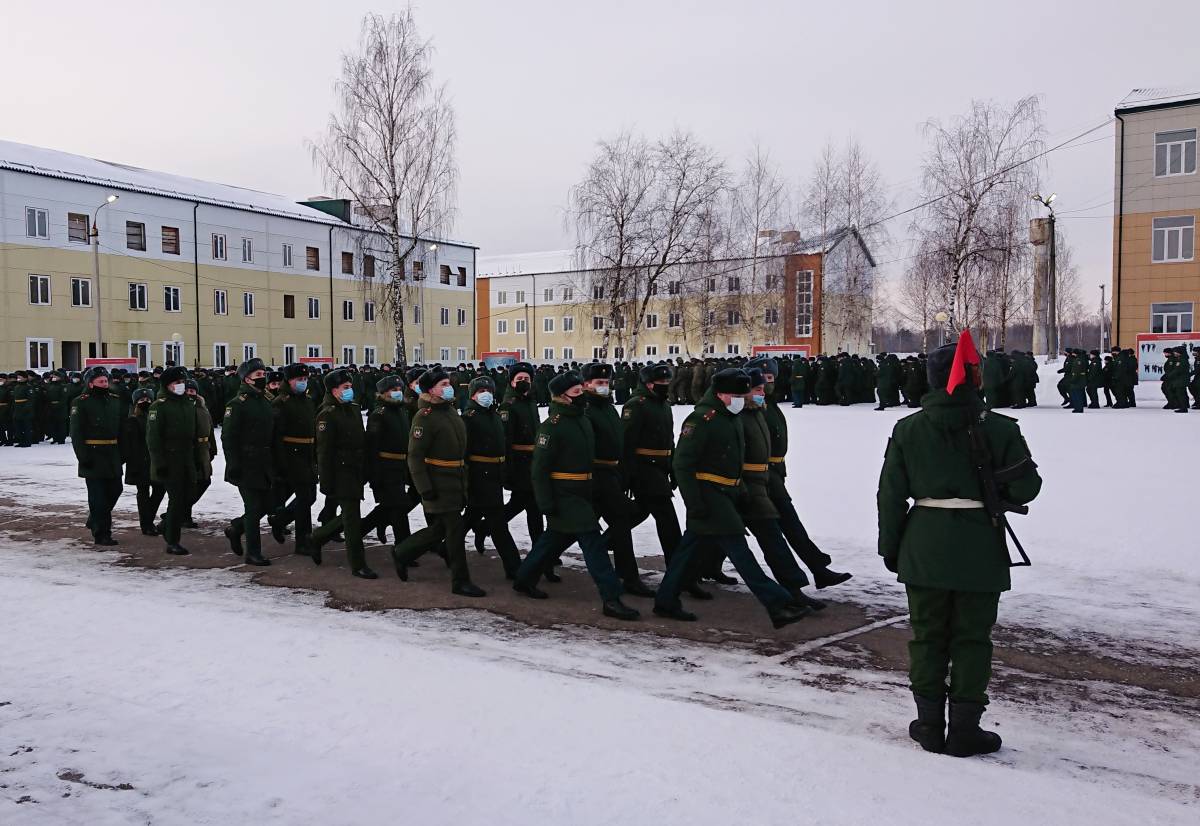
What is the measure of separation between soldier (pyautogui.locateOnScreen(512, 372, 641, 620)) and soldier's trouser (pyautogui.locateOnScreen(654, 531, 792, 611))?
0.31 meters

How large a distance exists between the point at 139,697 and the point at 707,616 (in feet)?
12.4

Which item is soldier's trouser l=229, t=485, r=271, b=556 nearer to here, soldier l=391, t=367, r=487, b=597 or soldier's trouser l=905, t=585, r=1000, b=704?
soldier l=391, t=367, r=487, b=597

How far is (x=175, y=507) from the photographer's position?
9.45 meters

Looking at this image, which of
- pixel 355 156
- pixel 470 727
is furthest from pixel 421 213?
pixel 470 727

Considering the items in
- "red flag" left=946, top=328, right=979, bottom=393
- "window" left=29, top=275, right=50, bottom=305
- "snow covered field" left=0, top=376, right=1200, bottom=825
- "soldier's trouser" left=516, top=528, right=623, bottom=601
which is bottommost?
"snow covered field" left=0, top=376, right=1200, bottom=825

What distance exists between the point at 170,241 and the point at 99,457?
116ft

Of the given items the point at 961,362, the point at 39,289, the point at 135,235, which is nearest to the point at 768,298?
the point at 135,235

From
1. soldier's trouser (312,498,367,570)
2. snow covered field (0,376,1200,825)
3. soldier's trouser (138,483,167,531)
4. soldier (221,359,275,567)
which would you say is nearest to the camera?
snow covered field (0,376,1200,825)

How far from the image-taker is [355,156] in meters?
34.3

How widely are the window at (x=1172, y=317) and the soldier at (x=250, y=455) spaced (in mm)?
34039

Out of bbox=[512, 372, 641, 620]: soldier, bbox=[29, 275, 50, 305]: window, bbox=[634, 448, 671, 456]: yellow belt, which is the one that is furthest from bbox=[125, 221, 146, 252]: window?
bbox=[512, 372, 641, 620]: soldier

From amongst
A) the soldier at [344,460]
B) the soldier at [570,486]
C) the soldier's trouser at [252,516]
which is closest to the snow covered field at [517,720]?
the soldier at [570,486]

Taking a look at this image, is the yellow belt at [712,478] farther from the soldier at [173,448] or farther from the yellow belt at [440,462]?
the soldier at [173,448]

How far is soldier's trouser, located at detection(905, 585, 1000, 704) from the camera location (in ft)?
14.3
